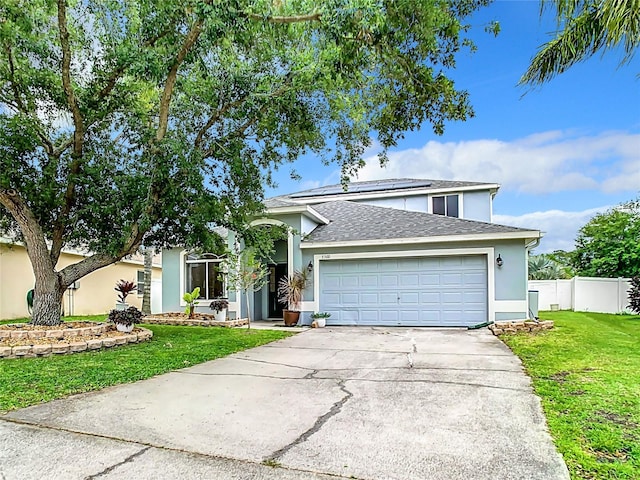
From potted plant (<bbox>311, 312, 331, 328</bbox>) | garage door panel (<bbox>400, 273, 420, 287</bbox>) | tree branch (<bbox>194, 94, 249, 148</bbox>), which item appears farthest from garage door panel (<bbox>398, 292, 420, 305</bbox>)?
tree branch (<bbox>194, 94, 249, 148</bbox>)

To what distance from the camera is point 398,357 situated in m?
8.45

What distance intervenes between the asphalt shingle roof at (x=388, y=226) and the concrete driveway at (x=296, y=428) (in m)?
7.00

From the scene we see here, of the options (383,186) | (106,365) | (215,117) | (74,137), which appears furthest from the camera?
(383,186)

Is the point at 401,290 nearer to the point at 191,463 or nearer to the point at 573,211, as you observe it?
the point at 191,463

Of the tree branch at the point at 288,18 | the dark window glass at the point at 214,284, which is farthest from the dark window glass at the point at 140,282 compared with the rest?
the tree branch at the point at 288,18

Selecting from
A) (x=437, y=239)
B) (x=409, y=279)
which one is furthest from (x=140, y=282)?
(x=437, y=239)

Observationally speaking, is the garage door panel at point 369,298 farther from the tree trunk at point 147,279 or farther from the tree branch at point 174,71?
the tree branch at point 174,71

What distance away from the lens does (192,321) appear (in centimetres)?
1426

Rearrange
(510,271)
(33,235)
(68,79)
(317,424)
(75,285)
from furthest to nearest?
1. (75,285)
2. (510,271)
3. (33,235)
4. (68,79)
5. (317,424)

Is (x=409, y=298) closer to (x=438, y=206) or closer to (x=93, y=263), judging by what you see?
(x=438, y=206)

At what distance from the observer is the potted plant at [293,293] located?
14.3 m

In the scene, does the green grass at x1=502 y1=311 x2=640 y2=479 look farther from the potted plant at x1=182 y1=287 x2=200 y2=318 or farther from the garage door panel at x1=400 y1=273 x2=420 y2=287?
the potted plant at x1=182 y1=287 x2=200 y2=318

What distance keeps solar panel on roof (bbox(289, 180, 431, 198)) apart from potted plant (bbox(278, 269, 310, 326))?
8483 mm

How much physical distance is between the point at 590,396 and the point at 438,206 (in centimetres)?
1624
